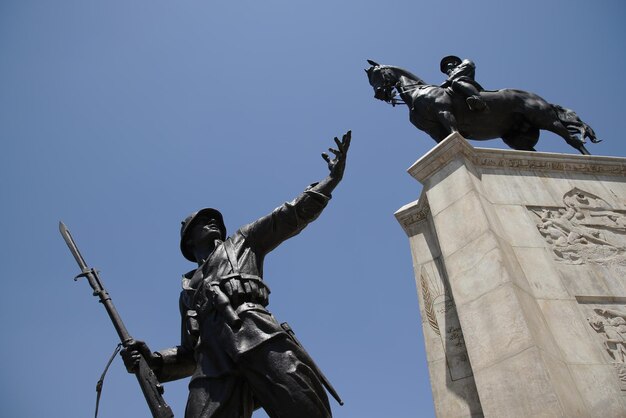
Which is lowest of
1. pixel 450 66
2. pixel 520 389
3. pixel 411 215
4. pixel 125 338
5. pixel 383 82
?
pixel 520 389

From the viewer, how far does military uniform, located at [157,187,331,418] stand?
3.66m

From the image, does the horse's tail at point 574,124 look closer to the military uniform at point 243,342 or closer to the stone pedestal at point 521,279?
the stone pedestal at point 521,279

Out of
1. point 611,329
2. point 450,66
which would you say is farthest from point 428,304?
point 450,66

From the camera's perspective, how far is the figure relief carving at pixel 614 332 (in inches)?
210

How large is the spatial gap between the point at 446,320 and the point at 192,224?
10.9ft

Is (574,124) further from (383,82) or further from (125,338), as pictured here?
(125,338)

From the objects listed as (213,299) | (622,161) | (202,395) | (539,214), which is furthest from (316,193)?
(622,161)

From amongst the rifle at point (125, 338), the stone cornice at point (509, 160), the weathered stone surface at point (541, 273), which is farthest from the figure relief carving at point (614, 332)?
the rifle at point (125, 338)

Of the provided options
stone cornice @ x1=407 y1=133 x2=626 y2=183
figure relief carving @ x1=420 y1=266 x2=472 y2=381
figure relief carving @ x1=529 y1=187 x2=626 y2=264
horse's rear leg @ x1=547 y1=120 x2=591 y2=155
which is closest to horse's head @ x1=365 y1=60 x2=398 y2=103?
horse's rear leg @ x1=547 y1=120 x2=591 y2=155

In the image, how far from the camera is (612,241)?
6766 mm

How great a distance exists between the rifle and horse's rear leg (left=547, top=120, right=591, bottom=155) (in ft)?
26.0

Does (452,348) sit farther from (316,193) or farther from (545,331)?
(316,193)

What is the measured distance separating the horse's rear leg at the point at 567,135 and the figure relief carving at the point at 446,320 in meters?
4.07

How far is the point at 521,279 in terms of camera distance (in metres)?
5.77
